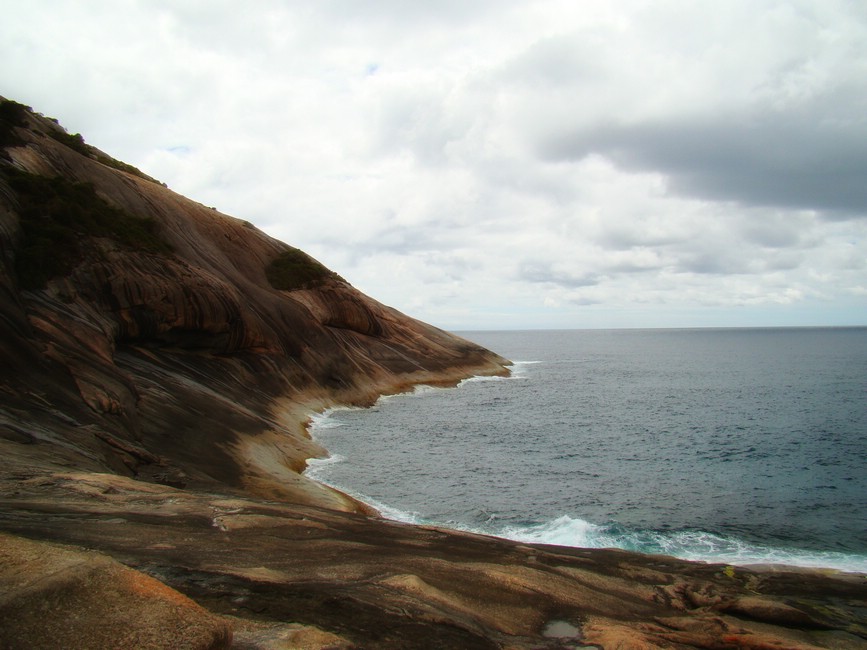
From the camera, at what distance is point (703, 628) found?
1068 cm

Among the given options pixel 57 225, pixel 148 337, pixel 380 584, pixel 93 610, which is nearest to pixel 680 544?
pixel 380 584

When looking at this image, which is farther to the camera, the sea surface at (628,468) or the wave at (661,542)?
the sea surface at (628,468)

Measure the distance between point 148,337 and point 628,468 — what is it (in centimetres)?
2963

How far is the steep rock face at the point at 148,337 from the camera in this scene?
66.5ft

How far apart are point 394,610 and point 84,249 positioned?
32114 mm

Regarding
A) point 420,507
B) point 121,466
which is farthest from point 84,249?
point 420,507

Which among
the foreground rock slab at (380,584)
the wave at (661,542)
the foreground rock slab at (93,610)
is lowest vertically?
the wave at (661,542)

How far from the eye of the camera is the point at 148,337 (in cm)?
3647

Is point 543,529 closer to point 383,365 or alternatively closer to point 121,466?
point 121,466

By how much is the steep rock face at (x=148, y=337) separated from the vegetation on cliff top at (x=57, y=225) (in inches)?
3.9

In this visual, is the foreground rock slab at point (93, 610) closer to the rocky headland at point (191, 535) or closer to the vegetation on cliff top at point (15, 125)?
the rocky headland at point (191, 535)

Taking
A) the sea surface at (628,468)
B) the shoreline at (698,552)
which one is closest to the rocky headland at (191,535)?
the shoreline at (698,552)

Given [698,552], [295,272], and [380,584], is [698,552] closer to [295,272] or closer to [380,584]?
[380,584]

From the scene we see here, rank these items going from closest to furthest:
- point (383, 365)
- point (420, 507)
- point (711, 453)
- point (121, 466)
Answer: point (121, 466) → point (420, 507) → point (711, 453) → point (383, 365)
